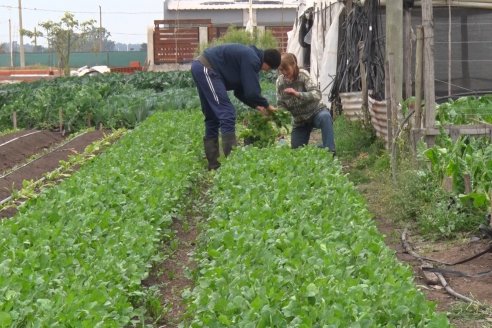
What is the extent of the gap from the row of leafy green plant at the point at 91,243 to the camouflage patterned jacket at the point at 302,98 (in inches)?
64.8

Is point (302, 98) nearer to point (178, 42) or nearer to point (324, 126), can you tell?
point (324, 126)

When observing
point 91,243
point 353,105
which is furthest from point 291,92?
point 91,243

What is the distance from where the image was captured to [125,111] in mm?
20344

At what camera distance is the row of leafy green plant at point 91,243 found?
4.56 meters

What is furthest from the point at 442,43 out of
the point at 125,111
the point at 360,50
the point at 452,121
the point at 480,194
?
the point at 125,111

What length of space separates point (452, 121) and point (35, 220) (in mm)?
4903

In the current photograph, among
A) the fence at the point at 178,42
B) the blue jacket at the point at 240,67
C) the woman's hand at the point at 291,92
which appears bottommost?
the woman's hand at the point at 291,92

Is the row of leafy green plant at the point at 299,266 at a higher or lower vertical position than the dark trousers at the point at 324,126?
lower

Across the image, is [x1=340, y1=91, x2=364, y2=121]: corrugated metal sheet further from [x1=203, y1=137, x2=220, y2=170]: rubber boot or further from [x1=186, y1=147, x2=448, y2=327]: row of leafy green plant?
[x1=186, y1=147, x2=448, y2=327]: row of leafy green plant

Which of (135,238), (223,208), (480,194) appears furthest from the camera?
(480,194)

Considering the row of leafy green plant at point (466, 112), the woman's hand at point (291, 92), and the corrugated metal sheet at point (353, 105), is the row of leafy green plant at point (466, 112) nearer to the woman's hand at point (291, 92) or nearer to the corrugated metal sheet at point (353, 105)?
the woman's hand at point (291, 92)

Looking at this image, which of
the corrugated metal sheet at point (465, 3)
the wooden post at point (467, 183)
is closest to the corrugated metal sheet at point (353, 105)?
the corrugated metal sheet at point (465, 3)

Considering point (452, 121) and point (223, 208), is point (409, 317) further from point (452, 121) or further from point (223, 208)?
point (452, 121)

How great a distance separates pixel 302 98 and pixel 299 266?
6.31 meters
